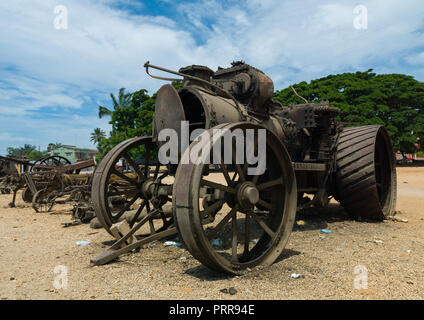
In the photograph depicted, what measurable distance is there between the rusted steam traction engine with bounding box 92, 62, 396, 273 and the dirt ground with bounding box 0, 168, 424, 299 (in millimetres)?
260

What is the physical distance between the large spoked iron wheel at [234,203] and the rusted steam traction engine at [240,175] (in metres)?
0.01

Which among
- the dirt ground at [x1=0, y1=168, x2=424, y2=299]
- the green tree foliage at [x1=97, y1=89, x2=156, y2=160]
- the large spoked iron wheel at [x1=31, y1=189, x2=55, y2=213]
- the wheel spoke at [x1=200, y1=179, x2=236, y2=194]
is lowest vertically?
the dirt ground at [x1=0, y1=168, x2=424, y2=299]

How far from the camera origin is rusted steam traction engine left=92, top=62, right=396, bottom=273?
3080 mm

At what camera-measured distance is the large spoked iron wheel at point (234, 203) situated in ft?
9.14

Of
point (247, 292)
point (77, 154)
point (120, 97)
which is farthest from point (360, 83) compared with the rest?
point (77, 154)

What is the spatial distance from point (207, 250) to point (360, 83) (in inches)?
1133

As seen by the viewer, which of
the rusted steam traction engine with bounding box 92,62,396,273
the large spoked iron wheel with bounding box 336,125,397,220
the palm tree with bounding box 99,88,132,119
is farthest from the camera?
the palm tree with bounding box 99,88,132,119

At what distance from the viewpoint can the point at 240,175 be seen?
3422mm

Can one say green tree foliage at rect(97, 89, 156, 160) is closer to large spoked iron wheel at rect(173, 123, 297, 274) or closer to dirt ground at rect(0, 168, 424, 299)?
dirt ground at rect(0, 168, 424, 299)

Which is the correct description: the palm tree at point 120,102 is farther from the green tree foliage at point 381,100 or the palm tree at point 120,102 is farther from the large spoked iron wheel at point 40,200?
the large spoked iron wheel at point 40,200

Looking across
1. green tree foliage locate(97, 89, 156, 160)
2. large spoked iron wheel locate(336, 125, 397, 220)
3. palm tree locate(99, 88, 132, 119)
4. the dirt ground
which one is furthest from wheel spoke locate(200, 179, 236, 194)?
palm tree locate(99, 88, 132, 119)

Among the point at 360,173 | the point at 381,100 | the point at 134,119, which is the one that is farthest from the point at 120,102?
the point at 360,173

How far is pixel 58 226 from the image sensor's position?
6.30m

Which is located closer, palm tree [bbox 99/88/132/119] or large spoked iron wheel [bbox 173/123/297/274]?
large spoked iron wheel [bbox 173/123/297/274]
